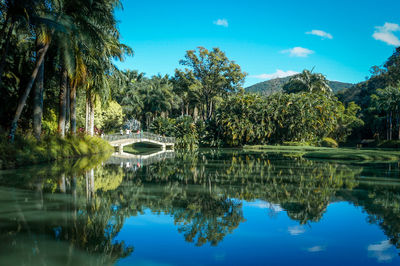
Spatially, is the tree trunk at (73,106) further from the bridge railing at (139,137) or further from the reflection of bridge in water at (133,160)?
the bridge railing at (139,137)

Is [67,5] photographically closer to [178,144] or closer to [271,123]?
[178,144]

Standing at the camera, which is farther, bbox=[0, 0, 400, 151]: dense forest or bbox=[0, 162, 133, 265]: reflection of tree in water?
bbox=[0, 0, 400, 151]: dense forest

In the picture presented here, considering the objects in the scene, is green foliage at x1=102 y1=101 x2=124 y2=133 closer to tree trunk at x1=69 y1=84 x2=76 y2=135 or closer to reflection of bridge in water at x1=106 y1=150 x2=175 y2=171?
tree trunk at x1=69 y1=84 x2=76 y2=135

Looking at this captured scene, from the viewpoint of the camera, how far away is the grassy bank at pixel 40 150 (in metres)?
14.8

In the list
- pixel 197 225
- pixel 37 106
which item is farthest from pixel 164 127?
pixel 197 225

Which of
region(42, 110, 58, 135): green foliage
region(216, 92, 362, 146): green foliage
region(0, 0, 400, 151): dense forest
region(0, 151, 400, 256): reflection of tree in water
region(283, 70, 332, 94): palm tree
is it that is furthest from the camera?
region(283, 70, 332, 94): palm tree

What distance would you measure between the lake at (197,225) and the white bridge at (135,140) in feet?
85.0

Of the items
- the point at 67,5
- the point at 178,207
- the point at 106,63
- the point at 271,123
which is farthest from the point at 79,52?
the point at 271,123

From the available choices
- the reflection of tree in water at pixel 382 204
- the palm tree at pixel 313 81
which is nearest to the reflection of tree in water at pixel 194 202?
the reflection of tree in water at pixel 382 204

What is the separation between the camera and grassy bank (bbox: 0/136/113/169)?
14830 mm

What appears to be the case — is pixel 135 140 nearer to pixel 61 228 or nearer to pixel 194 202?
pixel 194 202

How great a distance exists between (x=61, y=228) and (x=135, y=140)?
33.7 meters

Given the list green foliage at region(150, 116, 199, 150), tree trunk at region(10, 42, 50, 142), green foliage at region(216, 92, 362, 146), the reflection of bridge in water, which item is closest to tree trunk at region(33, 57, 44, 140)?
tree trunk at region(10, 42, 50, 142)

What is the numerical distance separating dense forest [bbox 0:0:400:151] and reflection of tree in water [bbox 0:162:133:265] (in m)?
10.0
